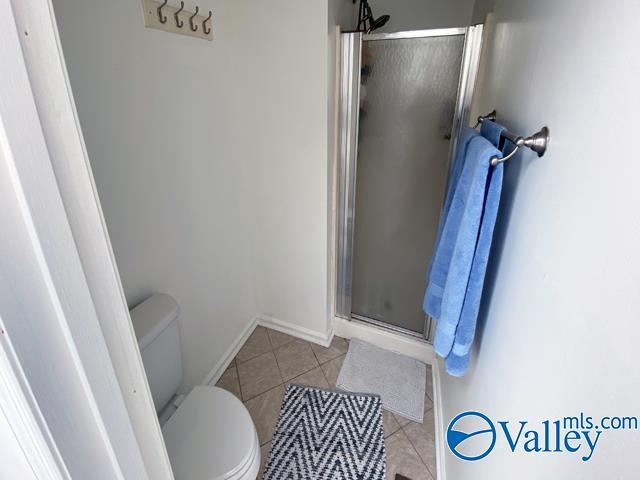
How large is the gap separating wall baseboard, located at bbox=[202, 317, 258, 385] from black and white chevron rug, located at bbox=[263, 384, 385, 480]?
0.44 meters

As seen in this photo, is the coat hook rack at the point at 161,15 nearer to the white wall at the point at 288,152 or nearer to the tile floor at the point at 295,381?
the white wall at the point at 288,152

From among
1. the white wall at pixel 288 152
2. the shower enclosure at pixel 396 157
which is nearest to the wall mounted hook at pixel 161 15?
the white wall at pixel 288 152

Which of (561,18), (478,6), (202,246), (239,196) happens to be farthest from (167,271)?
(478,6)

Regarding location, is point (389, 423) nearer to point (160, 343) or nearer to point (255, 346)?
point (255, 346)

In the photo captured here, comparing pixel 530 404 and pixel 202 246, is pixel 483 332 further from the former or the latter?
pixel 202 246

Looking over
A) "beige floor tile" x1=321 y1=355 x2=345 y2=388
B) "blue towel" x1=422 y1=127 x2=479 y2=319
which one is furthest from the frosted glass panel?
"blue towel" x1=422 y1=127 x2=479 y2=319

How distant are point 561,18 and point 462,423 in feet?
4.10

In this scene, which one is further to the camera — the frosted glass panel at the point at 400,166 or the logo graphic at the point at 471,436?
the frosted glass panel at the point at 400,166

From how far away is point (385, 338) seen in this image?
6.95ft

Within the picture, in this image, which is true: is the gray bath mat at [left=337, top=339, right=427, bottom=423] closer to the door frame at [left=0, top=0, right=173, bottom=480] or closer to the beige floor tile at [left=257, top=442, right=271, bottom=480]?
the beige floor tile at [left=257, top=442, right=271, bottom=480]

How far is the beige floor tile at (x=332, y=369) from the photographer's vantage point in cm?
192

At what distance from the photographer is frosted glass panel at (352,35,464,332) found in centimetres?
155

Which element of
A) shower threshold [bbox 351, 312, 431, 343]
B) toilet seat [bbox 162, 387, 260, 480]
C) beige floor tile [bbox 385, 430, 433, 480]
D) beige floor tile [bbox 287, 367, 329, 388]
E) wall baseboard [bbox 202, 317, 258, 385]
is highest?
toilet seat [bbox 162, 387, 260, 480]

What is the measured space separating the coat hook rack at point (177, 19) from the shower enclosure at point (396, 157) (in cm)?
66
